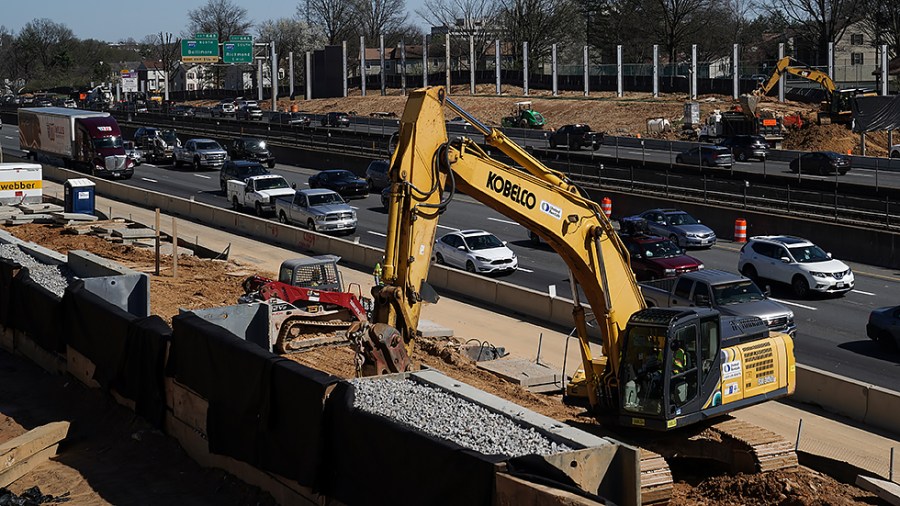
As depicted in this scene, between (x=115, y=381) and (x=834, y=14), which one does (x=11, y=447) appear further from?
(x=834, y=14)

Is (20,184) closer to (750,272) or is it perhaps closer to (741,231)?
(741,231)

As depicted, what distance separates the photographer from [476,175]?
15195 millimetres

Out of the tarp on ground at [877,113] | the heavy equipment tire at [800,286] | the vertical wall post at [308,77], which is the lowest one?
the heavy equipment tire at [800,286]

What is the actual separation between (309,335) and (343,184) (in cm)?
2719

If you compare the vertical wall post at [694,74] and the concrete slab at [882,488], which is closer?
the concrete slab at [882,488]

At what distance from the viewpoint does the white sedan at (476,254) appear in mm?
33344

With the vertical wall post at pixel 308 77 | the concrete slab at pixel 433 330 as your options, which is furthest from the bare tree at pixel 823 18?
the concrete slab at pixel 433 330

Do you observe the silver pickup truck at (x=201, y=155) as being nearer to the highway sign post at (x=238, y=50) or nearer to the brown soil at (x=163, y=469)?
the highway sign post at (x=238, y=50)

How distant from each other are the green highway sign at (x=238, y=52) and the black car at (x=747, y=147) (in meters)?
49.1

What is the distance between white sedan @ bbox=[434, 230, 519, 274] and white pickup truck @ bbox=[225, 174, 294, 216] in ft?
37.9

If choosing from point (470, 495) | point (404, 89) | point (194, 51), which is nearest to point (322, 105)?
point (404, 89)

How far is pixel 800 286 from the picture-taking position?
3020 centimetres

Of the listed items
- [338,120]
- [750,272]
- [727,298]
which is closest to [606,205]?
[750,272]

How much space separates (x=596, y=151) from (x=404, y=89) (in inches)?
1809
